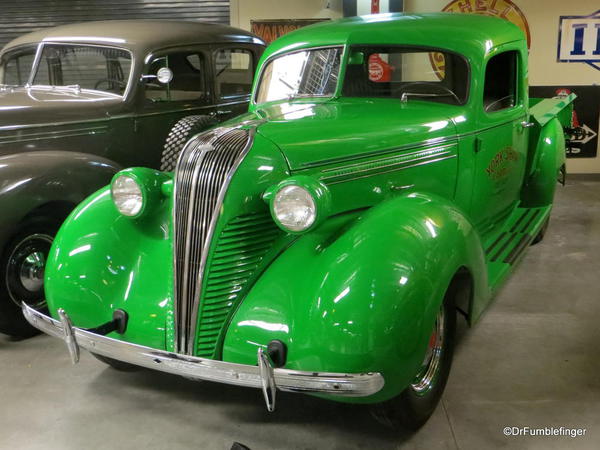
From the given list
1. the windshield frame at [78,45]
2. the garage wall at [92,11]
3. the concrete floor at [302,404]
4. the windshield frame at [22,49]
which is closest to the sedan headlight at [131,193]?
the concrete floor at [302,404]

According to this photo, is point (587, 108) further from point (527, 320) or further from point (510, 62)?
point (527, 320)

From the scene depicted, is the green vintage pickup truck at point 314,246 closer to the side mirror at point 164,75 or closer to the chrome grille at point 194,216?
the chrome grille at point 194,216

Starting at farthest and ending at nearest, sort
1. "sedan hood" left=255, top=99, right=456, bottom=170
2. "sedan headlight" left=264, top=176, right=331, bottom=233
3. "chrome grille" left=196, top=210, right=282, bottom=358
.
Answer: "sedan hood" left=255, top=99, right=456, bottom=170 < "chrome grille" left=196, top=210, right=282, bottom=358 < "sedan headlight" left=264, top=176, right=331, bottom=233

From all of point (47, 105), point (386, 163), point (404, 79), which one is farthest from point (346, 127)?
point (47, 105)

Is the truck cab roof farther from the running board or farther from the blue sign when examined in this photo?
the blue sign

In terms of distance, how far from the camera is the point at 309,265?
2195 millimetres

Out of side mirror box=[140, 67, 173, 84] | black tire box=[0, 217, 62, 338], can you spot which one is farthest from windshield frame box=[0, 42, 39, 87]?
black tire box=[0, 217, 62, 338]

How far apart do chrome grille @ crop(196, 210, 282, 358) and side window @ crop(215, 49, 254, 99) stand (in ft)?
9.90

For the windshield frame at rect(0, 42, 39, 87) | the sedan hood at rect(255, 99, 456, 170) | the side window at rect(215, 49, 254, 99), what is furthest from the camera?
the side window at rect(215, 49, 254, 99)

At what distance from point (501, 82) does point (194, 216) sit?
2.48 metres

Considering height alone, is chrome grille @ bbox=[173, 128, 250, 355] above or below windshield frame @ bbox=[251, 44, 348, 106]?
below

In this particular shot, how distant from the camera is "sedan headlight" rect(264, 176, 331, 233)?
211 cm

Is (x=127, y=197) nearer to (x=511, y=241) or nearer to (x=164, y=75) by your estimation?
(x=164, y=75)

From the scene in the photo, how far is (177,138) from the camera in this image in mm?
4160
